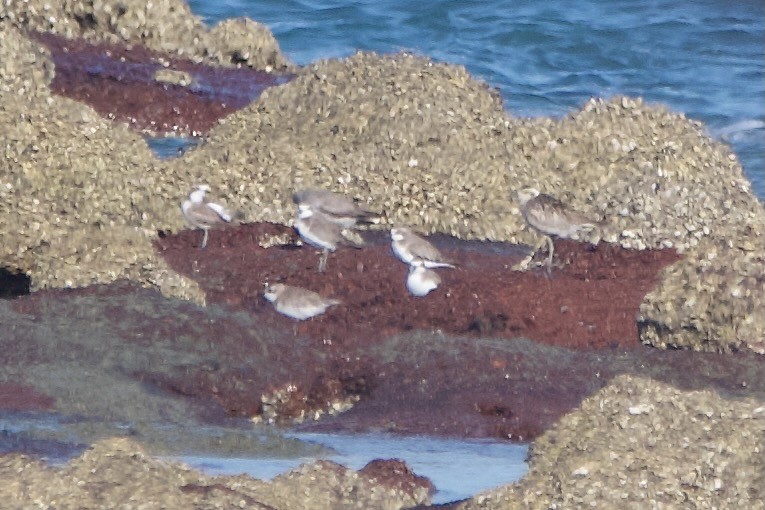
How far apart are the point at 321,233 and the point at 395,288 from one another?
0.70 meters

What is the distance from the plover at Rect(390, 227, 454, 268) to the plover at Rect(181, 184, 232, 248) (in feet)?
3.92

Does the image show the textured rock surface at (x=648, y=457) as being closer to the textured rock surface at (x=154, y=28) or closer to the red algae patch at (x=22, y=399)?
the red algae patch at (x=22, y=399)

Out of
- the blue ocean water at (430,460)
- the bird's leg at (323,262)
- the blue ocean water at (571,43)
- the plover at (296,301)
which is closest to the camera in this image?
the blue ocean water at (430,460)

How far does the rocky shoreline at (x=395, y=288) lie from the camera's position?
18.3ft

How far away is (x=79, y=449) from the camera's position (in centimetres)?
620

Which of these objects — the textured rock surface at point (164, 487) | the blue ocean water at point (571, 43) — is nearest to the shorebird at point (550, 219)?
the textured rock surface at point (164, 487)

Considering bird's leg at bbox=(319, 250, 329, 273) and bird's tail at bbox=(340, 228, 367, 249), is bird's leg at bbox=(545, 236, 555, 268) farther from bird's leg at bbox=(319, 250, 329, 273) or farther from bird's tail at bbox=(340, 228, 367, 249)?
bird's leg at bbox=(319, 250, 329, 273)

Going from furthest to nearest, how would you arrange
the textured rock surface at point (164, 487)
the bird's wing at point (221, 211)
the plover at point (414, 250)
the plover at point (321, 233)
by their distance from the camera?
the bird's wing at point (221, 211), the plover at point (321, 233), the plover at point (414, 250), the textured rock surface at point (164, 487)

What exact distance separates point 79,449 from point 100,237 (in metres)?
2.90

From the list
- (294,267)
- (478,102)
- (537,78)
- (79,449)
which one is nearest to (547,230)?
(294,267)

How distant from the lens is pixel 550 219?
1033cm

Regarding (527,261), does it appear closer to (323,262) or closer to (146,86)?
(323,262)

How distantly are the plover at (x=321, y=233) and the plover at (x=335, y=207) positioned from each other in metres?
0.22

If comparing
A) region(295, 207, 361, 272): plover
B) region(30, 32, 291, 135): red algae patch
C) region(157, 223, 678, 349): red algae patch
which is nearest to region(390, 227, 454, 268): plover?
region(157, 223, 678, 349): red algae patch
